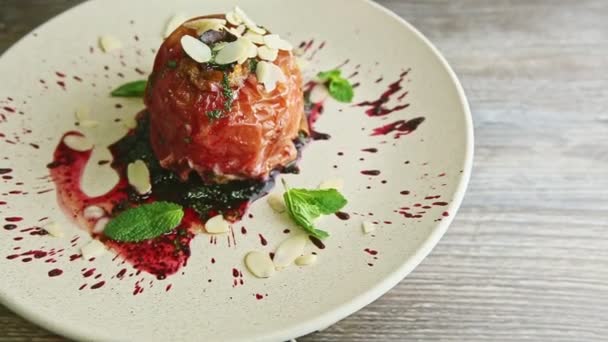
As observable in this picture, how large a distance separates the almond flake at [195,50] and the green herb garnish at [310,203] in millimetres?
561

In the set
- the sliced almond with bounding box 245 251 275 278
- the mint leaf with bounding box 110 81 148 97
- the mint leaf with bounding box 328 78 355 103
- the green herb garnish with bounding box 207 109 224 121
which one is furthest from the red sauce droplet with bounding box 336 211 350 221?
the mint leaf with bounding box 110 81 148 97

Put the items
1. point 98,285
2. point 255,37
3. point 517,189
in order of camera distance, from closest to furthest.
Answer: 1. point 98,285
2. point 255,37
3. point 517,189

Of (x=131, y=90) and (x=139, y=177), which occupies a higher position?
(x=131, y=90)

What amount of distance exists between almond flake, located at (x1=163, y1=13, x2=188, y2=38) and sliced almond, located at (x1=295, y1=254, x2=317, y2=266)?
4.77ft

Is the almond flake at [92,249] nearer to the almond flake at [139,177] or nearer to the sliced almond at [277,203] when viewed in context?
the almond flake at [139,177]

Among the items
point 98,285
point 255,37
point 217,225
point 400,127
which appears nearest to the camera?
point 98,285

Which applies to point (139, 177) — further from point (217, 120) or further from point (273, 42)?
point (273, 42)

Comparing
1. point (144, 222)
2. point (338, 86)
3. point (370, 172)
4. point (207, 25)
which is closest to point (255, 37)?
point (207, 25)

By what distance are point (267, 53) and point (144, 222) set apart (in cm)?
75

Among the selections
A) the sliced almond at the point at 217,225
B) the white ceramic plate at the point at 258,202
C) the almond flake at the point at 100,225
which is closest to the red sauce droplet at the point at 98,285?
the white ceramic plate at the point at 258,202

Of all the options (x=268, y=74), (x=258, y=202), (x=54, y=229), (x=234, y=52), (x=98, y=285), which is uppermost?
(x=234, y=52)

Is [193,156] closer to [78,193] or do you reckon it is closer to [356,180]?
[78,193]

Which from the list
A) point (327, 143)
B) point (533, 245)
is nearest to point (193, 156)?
point (327, 143)

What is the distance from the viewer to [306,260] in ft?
7.89
